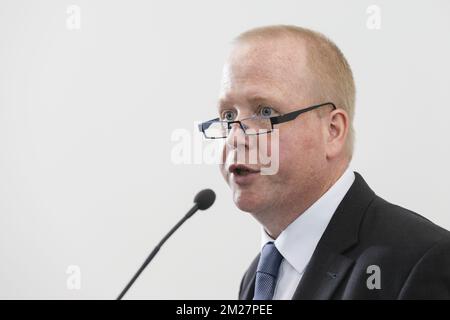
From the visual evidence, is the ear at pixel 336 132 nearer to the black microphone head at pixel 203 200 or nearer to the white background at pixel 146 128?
the black microphone head at pixel 203 200

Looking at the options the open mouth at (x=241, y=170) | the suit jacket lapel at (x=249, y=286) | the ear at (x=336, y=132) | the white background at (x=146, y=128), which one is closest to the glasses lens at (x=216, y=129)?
the open mouth at (x=241, y=170)

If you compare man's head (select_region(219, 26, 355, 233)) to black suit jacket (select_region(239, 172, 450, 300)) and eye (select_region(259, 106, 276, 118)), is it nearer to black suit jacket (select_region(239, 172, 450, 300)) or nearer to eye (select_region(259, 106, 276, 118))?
eye (select_region(259, 106, 276, 118))

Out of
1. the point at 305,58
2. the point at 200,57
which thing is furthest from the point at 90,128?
the point at 305,58

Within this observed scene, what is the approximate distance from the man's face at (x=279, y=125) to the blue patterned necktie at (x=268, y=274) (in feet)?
0.34

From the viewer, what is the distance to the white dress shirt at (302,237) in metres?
1.41

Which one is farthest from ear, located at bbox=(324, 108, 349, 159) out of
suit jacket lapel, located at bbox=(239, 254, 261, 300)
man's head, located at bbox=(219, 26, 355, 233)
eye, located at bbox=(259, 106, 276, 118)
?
suit jacket lapel, located at bbox=(239, 254, 261, 300)

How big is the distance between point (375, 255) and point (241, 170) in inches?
13.8

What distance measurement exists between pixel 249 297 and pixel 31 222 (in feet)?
5.22

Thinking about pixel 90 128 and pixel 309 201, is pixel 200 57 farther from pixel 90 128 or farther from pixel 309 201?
pixel 309 201

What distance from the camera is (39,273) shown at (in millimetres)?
2887

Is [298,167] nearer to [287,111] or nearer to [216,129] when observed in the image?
[287,111]

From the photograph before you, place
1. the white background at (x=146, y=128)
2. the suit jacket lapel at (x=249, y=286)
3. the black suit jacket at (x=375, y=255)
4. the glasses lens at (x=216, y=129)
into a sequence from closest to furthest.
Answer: the black suit jacket at (x=375, y=255)
the glasses lens at (x=216, y=129)
the suit jacket lapel at (x=249, y=286)
the white background at (x=146, y=128)

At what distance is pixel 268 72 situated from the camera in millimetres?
1433

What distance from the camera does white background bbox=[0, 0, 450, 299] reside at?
2.51m
